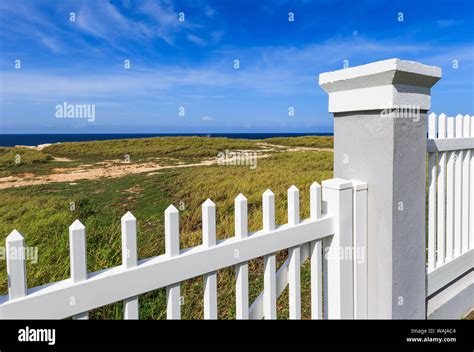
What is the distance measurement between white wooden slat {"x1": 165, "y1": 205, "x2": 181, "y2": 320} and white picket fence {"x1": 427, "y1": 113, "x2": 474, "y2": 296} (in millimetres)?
1765

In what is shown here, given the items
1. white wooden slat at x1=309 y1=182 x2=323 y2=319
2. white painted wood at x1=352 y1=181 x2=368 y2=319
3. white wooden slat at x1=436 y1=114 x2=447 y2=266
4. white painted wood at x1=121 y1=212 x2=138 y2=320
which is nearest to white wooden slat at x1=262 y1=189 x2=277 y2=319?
white wooden slat at x1=309 y1=182 x2=323 y2=319

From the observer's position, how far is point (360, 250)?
1.80 m

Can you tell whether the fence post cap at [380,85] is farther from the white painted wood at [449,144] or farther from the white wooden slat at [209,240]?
the white wooden slat at [209,240]

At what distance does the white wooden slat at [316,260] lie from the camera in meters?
1.71

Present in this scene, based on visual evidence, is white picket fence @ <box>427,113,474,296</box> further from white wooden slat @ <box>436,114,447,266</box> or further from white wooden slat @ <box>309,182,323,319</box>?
white wooden slat @ <box>309,182,323,319</box>

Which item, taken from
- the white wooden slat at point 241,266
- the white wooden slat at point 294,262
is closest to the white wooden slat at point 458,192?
the white wooden slat at point 294,262

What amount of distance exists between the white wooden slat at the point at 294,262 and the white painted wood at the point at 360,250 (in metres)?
0.35

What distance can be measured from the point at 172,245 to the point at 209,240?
0.17 metres

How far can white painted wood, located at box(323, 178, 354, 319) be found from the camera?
5.66 ft

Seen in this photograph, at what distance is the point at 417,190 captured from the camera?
1832 millimetres

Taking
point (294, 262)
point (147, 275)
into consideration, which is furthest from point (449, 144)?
point (147, 275)

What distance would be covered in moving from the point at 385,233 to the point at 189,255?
41.5 inches

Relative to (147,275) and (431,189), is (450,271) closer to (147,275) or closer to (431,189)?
(431,189)
